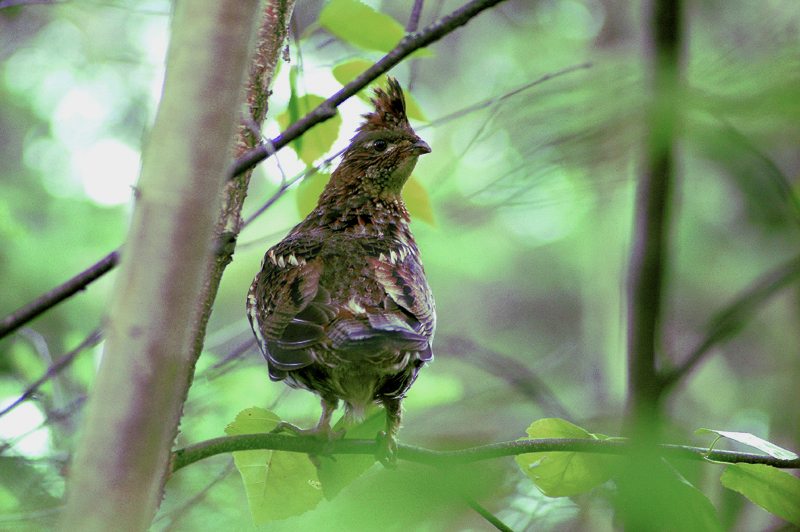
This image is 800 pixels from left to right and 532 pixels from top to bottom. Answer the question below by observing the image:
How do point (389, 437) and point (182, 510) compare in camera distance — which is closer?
point (389, 437)

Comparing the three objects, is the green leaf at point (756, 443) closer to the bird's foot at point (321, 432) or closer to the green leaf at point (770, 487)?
the green leaf at point (770, 487)

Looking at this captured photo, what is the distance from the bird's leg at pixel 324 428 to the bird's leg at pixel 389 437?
0.17 m

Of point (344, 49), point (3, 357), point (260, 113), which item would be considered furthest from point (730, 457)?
point (3, 357)

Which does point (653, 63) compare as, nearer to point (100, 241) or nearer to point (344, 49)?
point (344, 49)

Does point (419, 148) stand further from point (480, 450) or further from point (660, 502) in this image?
point (660, 502)

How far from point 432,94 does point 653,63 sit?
11195 millimetres

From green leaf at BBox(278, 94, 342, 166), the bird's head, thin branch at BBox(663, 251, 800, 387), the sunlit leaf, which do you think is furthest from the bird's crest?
thin branch at BBox(663, 251, 800, 387)

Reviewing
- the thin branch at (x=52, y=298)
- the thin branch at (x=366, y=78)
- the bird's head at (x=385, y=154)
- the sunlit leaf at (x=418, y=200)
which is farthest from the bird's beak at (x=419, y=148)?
the thin branch at (x=52, y=298)

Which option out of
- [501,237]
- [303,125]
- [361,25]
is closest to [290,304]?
[303,125]

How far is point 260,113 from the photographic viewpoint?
210cm

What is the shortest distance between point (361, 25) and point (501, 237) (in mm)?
10504

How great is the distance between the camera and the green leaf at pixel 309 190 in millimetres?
2158

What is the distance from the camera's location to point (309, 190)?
7.20 ft

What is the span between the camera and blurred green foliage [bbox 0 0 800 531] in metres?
2.00
